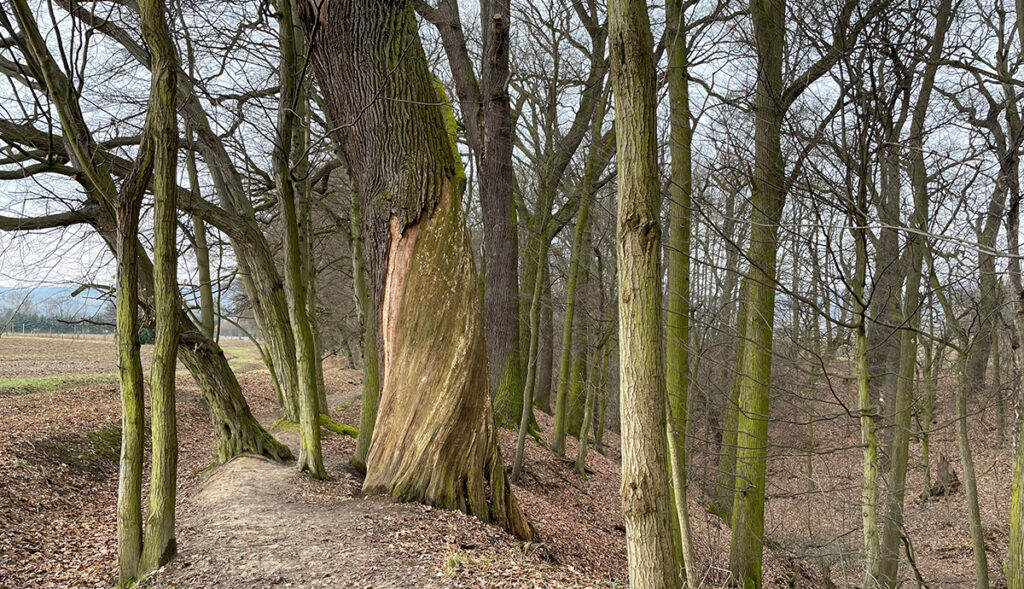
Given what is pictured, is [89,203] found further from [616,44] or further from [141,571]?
[616,44]

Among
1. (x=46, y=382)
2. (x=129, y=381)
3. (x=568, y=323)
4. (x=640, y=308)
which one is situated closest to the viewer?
(x=640, y=308)

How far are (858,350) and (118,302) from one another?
5573mm

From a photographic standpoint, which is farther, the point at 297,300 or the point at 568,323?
the point at 568,323

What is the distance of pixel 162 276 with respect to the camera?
418cm

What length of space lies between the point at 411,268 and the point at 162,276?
2073 mm

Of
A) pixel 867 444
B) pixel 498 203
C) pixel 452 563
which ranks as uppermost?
pixel 498 203

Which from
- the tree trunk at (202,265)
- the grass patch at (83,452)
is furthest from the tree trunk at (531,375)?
the grass patch at (83,452)

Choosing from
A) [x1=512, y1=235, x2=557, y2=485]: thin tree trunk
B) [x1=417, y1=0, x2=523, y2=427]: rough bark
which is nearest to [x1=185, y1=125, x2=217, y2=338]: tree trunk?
[x1=417, y1=0, x2=523, y2=427]: rough bark

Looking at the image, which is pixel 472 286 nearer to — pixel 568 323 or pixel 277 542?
pixel 277 542

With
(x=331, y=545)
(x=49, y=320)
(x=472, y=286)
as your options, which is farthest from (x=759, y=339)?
(x=49, y=320)

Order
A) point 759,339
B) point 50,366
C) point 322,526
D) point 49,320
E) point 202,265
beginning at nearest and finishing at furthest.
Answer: point 49,320 → point 322,526 → point 759,339 → point 202,265 → point 50,366

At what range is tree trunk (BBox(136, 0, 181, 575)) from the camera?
4.12m

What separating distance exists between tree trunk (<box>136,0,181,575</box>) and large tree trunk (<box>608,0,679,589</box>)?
3.08 metres

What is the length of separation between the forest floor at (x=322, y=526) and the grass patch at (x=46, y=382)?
20 cm
